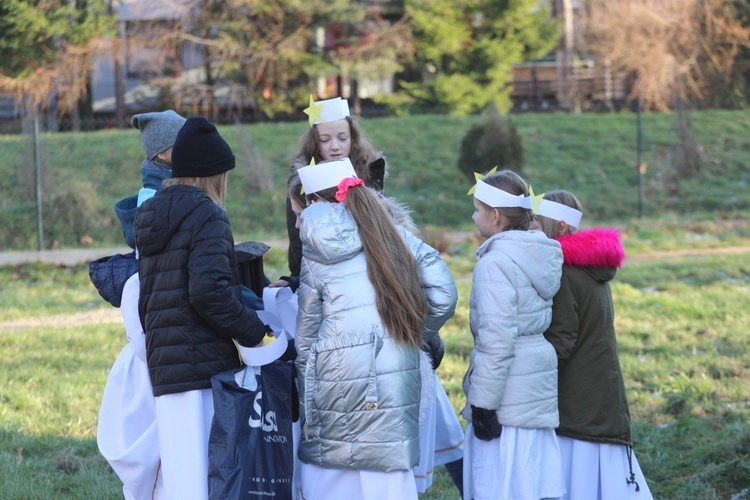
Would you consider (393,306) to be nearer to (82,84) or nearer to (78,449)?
(78,449)

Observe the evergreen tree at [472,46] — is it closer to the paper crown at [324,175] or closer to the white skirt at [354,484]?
the paper crown at [324,175]

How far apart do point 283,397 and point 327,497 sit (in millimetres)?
438

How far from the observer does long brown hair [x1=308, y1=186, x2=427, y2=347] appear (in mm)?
3480

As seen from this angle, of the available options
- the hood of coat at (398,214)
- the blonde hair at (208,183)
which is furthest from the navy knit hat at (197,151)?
the hood of coat at (398,214)

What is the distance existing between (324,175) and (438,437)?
1364mm

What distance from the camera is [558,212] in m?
4.04

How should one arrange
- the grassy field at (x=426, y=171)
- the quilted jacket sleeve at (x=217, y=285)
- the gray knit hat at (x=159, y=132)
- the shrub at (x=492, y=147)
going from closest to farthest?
1. the quilted jacket sleeve at (x=217, y=285)
2. the gray knit hat at (x=159, y=132)
3. the grassy field at (x=426, y=171)
4. the shrub at (x=492, y=147)

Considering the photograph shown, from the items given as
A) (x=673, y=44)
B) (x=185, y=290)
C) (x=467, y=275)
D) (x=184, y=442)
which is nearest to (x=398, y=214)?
(x=185, y=290)

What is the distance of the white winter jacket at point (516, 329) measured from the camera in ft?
11.8

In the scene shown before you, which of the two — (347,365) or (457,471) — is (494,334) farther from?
(457,471)

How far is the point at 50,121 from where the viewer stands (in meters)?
22.5

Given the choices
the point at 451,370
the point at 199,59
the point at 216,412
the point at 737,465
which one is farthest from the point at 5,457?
the point at 199,59

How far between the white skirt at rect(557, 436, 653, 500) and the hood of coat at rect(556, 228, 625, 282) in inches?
28.8

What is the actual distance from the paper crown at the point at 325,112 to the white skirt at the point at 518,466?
1726 mm
